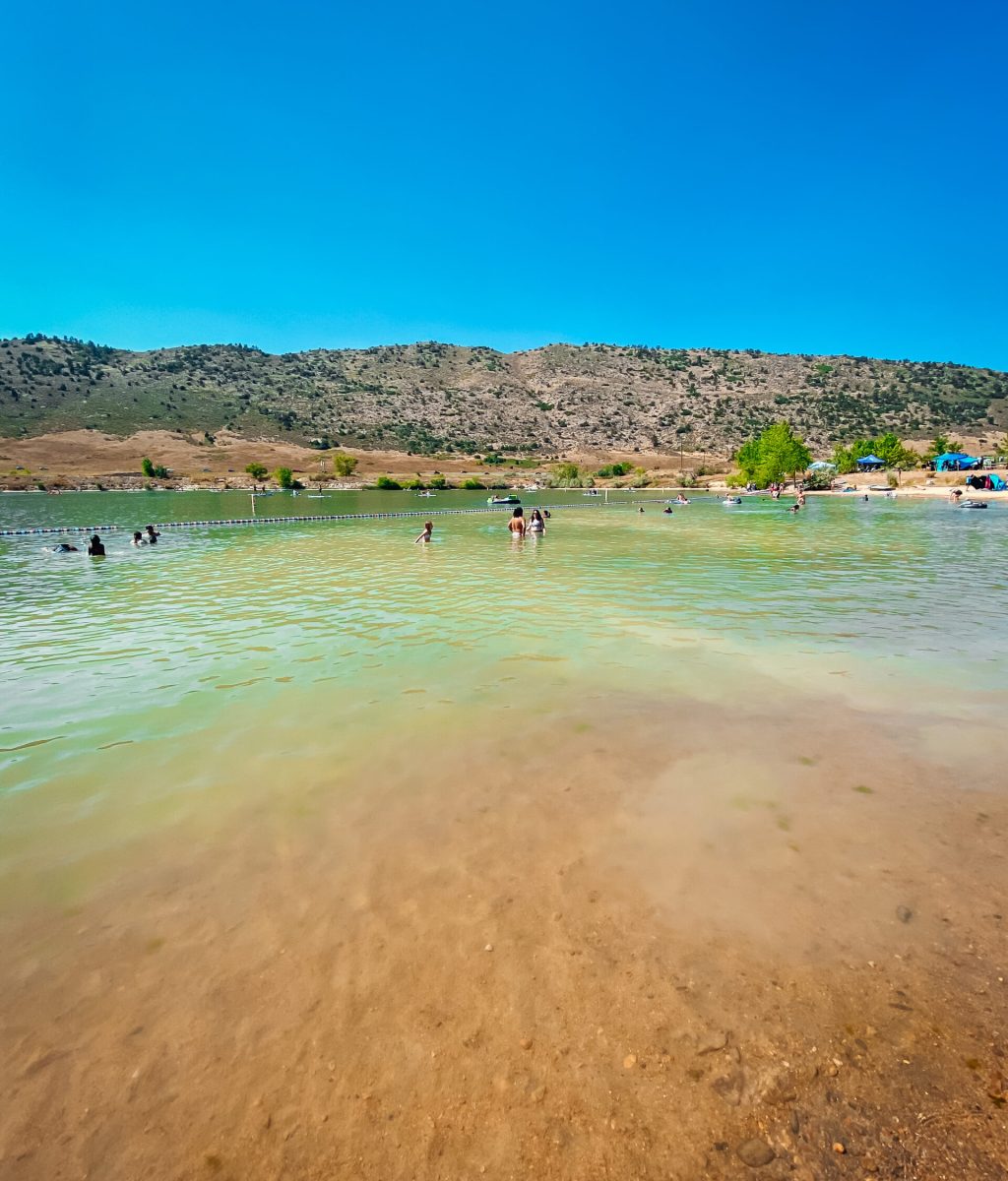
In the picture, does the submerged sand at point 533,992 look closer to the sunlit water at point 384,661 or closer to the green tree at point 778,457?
the sunlit water at point 384,661

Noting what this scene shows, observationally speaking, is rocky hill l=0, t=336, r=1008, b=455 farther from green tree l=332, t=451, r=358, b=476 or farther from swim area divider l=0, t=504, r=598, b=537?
swim area divider l=0, t=504, r=598, b=537

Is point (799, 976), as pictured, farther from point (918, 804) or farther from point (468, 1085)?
point (918, 804)

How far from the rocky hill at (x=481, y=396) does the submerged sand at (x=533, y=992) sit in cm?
12252

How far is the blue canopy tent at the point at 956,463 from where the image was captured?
3123 inches

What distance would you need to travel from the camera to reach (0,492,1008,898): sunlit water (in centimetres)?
603

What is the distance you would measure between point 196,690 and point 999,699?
34.5 ft

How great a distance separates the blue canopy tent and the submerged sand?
308ft

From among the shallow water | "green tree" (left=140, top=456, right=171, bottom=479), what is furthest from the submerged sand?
"green tree" (left=140, top=456, right=171, bottom=479)

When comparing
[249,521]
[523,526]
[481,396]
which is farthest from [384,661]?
[481,396]

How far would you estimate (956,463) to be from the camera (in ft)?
262

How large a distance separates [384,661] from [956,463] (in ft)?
311

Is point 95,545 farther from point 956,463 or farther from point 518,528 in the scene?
point 956,463

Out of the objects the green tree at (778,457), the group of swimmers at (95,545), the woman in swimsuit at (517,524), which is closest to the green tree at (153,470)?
the group of swimmers at (95,545)

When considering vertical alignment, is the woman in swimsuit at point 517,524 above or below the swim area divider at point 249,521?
above
